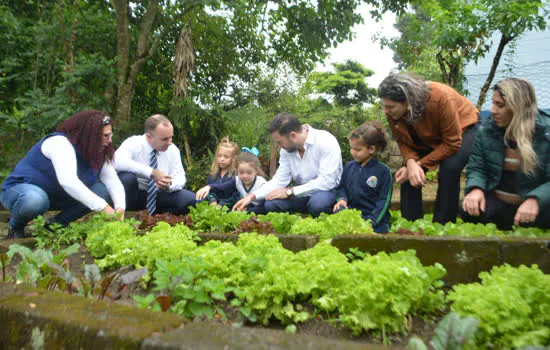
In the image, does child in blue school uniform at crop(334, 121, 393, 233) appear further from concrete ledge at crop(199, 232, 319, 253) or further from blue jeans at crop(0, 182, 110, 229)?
blue jeans at crop(0, 182, 110, 229)

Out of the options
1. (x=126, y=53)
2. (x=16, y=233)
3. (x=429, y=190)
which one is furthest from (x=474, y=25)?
(x=16, y=233)

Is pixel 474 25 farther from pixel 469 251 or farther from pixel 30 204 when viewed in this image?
pixel 30 204

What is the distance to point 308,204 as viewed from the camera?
4.42 m

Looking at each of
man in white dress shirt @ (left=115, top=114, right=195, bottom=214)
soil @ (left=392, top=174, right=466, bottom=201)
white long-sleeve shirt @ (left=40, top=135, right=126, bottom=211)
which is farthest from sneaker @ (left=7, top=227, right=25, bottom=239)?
soil @ (left=392, top=174, right=466, bottom=201)

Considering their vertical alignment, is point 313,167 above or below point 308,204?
above

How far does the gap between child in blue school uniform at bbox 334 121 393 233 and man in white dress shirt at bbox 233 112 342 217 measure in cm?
26

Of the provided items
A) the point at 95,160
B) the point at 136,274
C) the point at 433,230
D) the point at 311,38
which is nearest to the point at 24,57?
the point at 95,160

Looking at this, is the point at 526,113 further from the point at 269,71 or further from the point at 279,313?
the point at 269,71

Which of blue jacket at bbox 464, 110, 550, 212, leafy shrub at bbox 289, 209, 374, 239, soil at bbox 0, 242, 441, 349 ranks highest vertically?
blue jacket at bbox 464, 110, 550, 212

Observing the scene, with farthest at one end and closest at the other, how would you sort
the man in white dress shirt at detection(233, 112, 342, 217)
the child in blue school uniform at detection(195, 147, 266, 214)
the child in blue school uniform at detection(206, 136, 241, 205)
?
1. the child in blue school uniform at detection(206, 136, 241, 205)
2. the child in blue school uniform at detection(195, 147, 266, 214)
3. the man in white dress shirt at detection(233, 112, 342, 217)

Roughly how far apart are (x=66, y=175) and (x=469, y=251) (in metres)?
3.30

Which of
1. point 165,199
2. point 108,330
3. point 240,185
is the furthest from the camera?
point 240,185

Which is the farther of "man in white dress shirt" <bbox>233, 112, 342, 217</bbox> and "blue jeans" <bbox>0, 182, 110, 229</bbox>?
"man in white dress shirt" <bbox>233, 112, 342, 217</bbox>

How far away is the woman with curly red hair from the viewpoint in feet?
12.2
